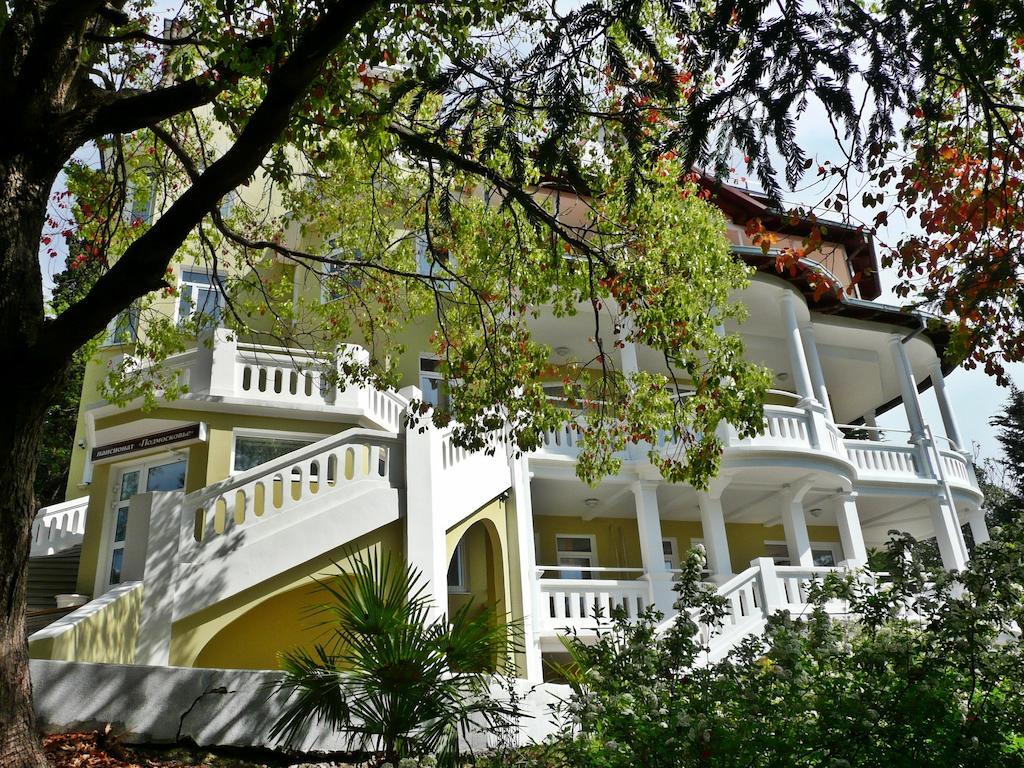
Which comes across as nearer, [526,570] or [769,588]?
[769,588]

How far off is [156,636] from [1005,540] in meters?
9.68

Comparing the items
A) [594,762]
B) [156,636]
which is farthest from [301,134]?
[156,636]

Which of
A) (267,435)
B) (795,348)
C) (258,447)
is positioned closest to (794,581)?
(795,348)

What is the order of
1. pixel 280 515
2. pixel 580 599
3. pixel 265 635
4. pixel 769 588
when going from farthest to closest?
pixel 580 599 → pixel 769 588 → pixel 265 635 → pixel 280 515

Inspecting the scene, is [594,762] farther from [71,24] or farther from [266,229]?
[266,229]

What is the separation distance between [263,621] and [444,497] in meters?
3.42

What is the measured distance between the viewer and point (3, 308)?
17.7ft

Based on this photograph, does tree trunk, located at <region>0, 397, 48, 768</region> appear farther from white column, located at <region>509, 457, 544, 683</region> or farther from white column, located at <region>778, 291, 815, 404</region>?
white column, located at <region>778, 291, 815, 404</region>

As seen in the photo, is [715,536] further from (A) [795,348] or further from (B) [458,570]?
(B) [458,570]

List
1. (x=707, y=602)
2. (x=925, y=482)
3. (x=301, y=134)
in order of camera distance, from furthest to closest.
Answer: (x=925, y=482) < (x=301, y=134) < (x=707, y=602)

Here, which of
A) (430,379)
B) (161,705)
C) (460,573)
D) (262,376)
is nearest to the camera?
(161,705)

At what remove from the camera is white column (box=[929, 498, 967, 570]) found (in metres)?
20.4

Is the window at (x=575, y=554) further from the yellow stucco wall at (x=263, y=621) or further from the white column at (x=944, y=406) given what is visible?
the white column at (x=944, y=406)

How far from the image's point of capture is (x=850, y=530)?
18.8 meters
